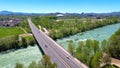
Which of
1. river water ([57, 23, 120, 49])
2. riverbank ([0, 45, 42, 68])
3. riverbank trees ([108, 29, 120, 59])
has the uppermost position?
riverbank trees ([108, 29, 120, 59])

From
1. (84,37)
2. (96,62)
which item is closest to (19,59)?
(96,62)

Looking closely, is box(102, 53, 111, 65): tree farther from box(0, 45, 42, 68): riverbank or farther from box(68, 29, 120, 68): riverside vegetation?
box(0, 45, 42, 68): riverbank

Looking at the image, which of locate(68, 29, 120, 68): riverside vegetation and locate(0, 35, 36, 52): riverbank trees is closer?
locate(68, 29, 120, 68): riverside vegetation

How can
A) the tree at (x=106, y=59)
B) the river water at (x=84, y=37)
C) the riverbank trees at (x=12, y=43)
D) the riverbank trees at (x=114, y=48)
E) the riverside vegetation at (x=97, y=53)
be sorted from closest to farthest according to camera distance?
the riverside vegetation at (x=97, y=53) < the tree at (x=106, y=59) < the riverbank trees at (x=114, y=48) < the riverbank trees at (x=12, y=43) < the river water at (x=84, y=37)

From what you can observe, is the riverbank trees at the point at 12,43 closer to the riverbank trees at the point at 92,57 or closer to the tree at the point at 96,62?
the riverbank trees at the point at 92,57

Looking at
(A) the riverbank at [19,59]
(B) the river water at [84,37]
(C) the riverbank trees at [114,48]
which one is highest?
(C) the riverbank trees at [114,48]

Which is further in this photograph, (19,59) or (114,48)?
(19,59)

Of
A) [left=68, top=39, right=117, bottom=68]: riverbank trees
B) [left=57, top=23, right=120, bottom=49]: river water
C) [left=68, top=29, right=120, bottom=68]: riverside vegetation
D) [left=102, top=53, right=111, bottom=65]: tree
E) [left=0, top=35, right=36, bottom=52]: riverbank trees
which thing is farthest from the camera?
[left=57, top=23, right=120, bottom=49]: river water

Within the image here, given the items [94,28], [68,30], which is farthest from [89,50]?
[94,28]

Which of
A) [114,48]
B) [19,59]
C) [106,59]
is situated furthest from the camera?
[19,59]

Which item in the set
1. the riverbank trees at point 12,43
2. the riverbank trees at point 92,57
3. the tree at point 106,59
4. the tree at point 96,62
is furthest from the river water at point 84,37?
the tree at point 96,62

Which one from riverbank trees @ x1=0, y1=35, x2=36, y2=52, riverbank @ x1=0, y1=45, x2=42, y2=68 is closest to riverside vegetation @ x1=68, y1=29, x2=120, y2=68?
riverbank @ x1=0, y1=45, x2=42, y2=68

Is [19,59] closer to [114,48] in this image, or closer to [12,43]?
[12,43]
